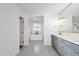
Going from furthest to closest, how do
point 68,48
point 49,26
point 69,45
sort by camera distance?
point 49,26 < point 68,48 < point 69,45

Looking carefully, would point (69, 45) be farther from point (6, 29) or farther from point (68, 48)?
point (6, 29)

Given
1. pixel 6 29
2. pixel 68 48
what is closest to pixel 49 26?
pixel 6 29

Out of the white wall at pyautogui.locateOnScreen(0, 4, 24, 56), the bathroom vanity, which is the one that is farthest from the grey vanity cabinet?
the white wall at pyautogui.locateOnScreen(0, 4, 24, 56)

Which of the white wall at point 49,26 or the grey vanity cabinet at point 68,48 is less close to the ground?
the white wall at point 49,26

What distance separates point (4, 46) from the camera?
10.0ft

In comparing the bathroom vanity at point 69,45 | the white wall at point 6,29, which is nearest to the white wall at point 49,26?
the bathroom vanity at point 69,45

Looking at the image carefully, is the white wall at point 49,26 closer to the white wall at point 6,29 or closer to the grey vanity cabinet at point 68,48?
the grey vanity cabinet at point 68,48

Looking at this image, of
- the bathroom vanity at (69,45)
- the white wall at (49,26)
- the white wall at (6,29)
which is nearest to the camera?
the bathroom vanity at (69,45)

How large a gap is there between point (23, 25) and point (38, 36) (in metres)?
4.63

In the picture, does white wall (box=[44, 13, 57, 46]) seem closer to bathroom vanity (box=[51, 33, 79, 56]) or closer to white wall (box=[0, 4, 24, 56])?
bathroom vanity (box=[51, 33, 79, 56])

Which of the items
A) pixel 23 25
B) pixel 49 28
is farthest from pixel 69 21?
pixel 23 25

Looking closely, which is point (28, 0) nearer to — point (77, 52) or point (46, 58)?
point (46, 58)

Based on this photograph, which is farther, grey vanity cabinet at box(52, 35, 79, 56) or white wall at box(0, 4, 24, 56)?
white wall at box(0, 4, 24, 56)

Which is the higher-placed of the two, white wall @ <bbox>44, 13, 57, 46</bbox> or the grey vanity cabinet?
white wall @ <bbox>44, 13, 57, 46</bbox>
